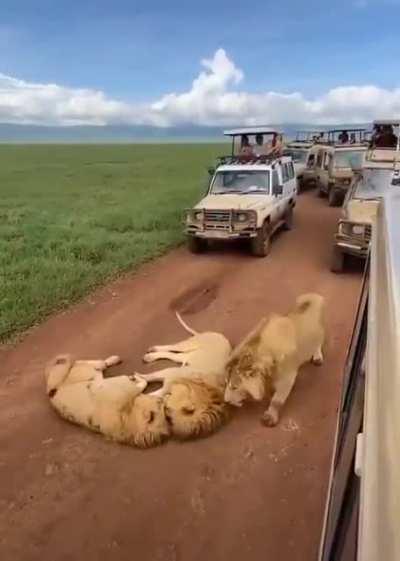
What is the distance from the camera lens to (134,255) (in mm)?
11188

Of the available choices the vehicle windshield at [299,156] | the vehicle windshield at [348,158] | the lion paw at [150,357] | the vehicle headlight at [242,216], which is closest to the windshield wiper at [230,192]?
the vehicle headlight at [242,216]

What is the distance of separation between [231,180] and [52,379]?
8.22 metres

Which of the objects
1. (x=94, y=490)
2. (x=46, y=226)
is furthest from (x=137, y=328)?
(x=46, y=226)

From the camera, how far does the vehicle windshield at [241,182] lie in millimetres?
12391

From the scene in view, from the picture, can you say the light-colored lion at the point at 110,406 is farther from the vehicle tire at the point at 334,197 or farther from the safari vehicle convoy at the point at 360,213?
the vehicle tire at the point at 334,197

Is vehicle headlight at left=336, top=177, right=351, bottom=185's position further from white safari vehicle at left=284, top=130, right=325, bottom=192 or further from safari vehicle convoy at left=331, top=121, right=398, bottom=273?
safari vehicle convoy at left=331, top=121, right=398, bottom=273

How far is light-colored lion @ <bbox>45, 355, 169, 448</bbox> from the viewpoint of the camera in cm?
471

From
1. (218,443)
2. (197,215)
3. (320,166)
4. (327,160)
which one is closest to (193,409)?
(218,443)

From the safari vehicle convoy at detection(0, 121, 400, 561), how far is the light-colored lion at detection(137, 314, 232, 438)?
0.7 inches

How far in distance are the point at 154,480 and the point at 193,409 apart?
2.44 ft

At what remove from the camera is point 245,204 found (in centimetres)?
1146

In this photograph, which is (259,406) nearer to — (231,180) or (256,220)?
(256,220)

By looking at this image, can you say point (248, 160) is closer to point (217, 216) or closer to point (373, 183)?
point (217, 216)

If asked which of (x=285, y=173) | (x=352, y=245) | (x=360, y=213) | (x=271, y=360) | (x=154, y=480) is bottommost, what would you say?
(x=154, y=480)
